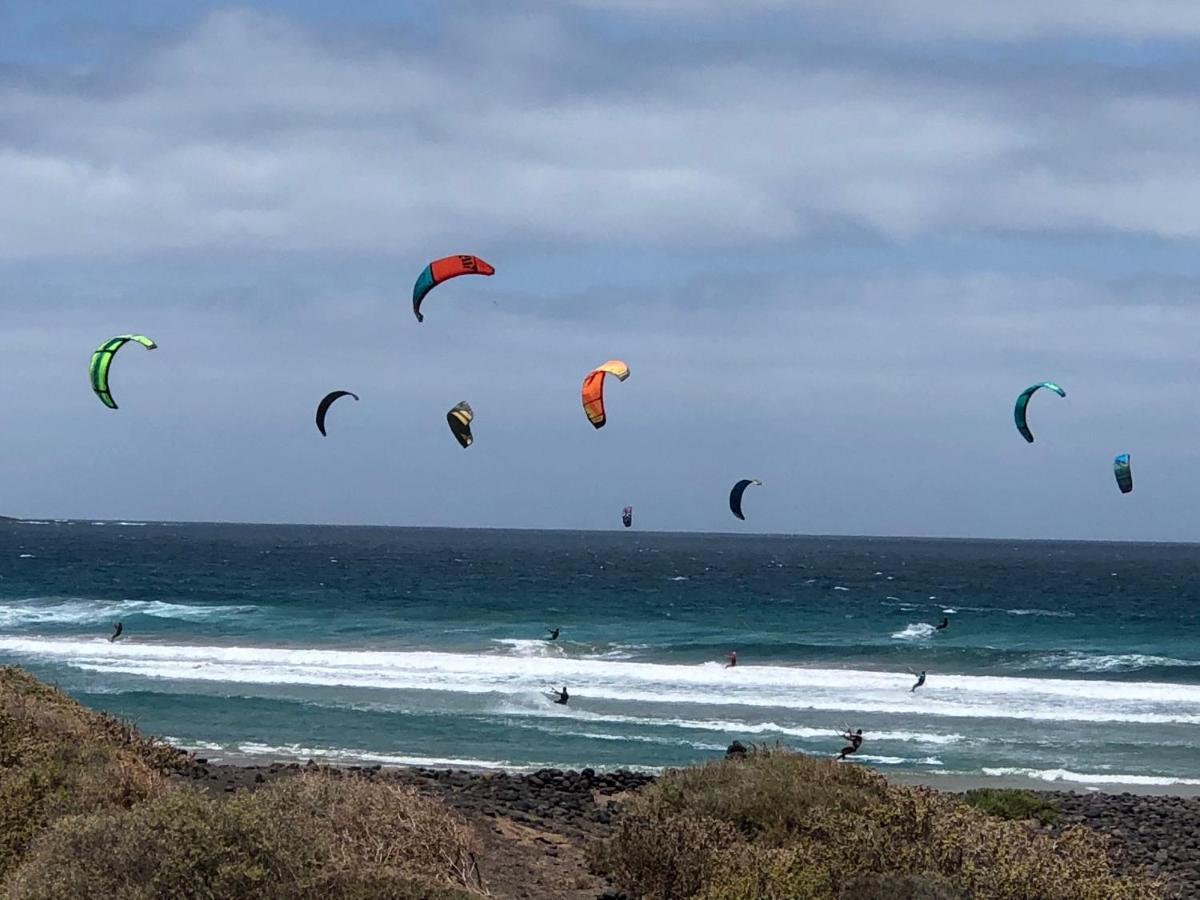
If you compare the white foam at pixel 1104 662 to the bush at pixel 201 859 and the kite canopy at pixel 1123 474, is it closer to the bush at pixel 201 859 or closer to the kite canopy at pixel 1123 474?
the kite canopy at pixel 1123 474

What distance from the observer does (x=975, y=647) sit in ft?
141

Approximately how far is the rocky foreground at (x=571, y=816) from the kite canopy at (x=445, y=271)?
700 cm

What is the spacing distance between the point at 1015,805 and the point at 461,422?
1134 cm

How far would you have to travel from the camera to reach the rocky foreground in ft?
36.9

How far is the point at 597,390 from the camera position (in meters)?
22.6

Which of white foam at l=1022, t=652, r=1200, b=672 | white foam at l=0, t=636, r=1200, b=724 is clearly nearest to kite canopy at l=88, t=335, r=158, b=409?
white foam at l=0, t=636, r=1200, b=724

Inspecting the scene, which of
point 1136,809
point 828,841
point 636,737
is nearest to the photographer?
point 828,841

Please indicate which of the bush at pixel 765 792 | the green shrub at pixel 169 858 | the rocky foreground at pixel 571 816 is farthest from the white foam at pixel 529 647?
the green shrub at pixel 169 858

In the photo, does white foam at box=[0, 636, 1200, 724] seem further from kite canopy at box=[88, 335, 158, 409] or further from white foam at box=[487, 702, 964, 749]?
kite canopy at box=[88, 335, 158, 409]

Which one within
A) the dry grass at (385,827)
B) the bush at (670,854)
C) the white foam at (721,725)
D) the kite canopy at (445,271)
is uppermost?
the kite canopy at (445,271)

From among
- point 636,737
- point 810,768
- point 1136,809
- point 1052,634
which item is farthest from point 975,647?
point 810,768

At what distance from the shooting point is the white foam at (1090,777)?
20.9m

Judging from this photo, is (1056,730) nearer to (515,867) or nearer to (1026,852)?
(515,867)

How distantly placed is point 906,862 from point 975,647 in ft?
122
